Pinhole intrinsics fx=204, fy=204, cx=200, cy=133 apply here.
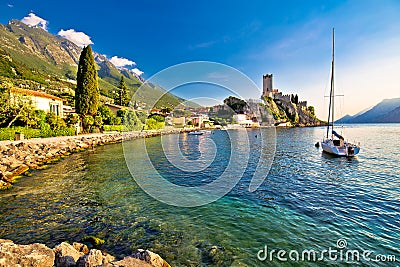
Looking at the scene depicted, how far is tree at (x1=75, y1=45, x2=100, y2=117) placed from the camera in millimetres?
38562

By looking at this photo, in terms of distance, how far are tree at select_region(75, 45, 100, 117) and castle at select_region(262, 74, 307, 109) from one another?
209 ft

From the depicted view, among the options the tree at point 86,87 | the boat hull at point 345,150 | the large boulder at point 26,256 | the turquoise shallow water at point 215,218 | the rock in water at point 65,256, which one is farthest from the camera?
the tree at point 86,87

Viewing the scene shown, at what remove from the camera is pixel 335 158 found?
22.3m

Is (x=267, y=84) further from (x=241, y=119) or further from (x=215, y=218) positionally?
(x=215, y=218)

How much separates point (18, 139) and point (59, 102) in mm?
15626

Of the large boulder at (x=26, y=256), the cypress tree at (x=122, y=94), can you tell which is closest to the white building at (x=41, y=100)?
the large boulder at (x=26, y=256)

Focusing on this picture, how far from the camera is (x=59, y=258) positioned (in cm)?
448

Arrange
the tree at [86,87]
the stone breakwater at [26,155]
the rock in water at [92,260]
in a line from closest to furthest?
the rock in water at [92,260], the stone breakwater at [26,155], the tree at [86,87]

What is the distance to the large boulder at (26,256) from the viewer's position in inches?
159

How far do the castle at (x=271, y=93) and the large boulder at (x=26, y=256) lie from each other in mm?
85227

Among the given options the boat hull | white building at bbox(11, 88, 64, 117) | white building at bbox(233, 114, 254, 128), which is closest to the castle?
white building at bbox(233, 114, 254, 128)

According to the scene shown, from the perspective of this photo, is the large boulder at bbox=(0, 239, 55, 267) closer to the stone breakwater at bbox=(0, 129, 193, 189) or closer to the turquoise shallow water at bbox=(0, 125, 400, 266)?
the turquoise shallow water at bbox=(0, 125, 400, 266)

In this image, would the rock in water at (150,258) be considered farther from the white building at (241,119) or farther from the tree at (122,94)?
the tree at (122,94)

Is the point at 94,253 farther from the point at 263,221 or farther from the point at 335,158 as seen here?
the point at 335,158
